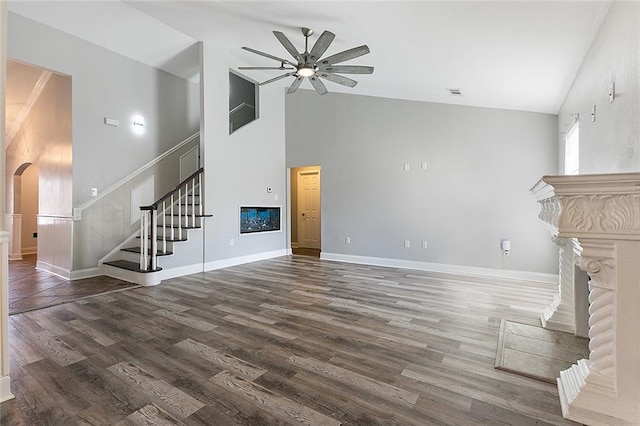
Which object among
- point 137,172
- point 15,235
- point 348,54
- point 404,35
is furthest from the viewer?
point 15,235

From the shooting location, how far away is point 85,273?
490 centimetres

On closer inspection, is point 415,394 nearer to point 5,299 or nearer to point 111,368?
point 111,368

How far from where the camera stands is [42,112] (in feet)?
17.6

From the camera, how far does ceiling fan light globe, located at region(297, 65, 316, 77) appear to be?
382 centimetres

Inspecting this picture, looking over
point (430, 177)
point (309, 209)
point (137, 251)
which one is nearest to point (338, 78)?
point (430, 177)

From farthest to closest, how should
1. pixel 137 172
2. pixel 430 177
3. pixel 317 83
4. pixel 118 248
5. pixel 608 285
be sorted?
pixel 137 172 → pixel 430 177 → pixel 118 248 → pixel 317 83 → pixel 608 285

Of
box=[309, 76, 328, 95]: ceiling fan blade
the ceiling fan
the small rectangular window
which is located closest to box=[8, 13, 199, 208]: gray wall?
the ceiling fan

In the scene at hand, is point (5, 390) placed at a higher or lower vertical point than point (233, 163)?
lower

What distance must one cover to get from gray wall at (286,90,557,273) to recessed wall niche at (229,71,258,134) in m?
1.19

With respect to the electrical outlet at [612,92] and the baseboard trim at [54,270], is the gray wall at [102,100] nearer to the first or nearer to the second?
the baseboard trim at [54,270]

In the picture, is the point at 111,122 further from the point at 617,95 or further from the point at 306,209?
the point at 617,95

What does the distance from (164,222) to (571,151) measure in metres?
5.84

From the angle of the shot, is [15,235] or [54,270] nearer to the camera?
[54,270]

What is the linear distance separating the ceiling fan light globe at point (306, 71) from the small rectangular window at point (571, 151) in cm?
311
